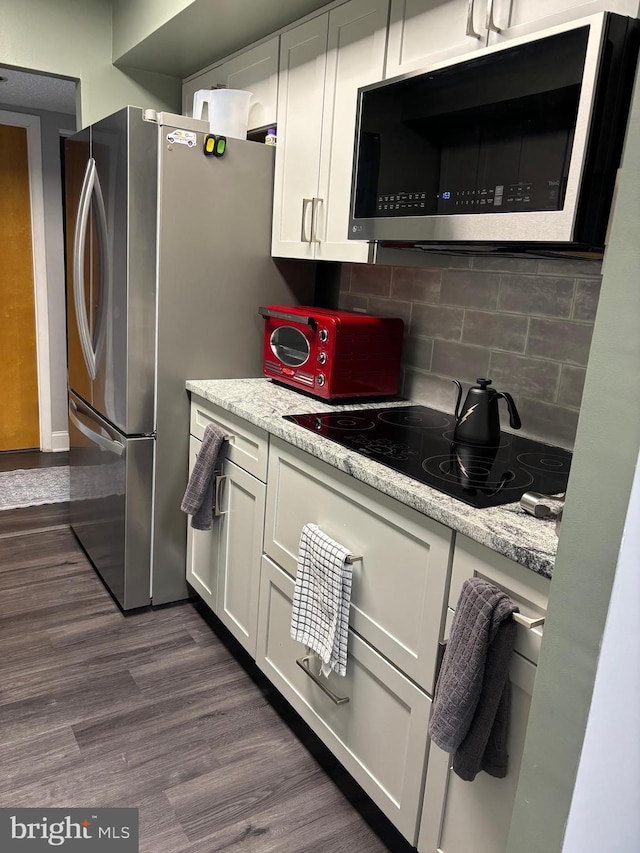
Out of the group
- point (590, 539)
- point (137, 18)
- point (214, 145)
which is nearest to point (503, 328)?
Answer: point (214, 145)

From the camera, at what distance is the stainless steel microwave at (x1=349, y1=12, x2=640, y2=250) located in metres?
1.21

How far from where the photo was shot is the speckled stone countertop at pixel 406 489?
1.15 metres

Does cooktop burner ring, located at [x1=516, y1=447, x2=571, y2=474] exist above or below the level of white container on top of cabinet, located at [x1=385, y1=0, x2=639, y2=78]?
below

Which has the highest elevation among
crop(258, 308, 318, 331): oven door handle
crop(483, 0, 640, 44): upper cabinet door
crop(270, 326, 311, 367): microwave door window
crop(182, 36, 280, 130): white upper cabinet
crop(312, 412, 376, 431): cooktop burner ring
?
crop(182, 36, 280, 130): white upper cabinet

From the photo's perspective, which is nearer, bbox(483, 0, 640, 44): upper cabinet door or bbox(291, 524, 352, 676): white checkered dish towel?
bbox(483, 0, 640, 44): upper cabinet door

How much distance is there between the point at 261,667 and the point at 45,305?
10.0 ft

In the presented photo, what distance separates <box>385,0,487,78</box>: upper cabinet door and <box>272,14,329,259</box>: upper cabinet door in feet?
1.18

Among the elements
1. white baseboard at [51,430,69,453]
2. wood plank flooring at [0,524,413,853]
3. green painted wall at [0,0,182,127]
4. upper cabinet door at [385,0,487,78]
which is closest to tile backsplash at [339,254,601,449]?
upper cabinet door at [385,0,487,78]

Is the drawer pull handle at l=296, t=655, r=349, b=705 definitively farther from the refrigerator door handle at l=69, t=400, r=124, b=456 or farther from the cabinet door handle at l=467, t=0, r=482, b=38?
the cabinet door handle at l=467, t=0, r=482, b=38

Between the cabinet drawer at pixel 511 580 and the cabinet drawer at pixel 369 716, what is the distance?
305 millimetres

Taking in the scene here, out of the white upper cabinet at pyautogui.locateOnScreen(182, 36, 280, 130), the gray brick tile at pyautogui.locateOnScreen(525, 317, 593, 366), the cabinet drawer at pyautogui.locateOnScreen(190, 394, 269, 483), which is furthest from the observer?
the white upper cabinet at pyautogui.locateOnScreen(182, 36, 280, 130)

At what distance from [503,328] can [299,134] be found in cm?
96

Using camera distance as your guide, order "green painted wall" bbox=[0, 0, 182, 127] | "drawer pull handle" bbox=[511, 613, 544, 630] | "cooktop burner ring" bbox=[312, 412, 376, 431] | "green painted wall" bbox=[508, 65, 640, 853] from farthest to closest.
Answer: "green painted wall" bbox=[0, 0, 182, 127], "cooktop burner ring" bbox=[312, 412, 376, 431], "drawer pull handle" bbox=[511, 613, 544, 630], "green painted wall" bbox=[508, 65, 640, 853]

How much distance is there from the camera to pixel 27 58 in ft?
9.02
